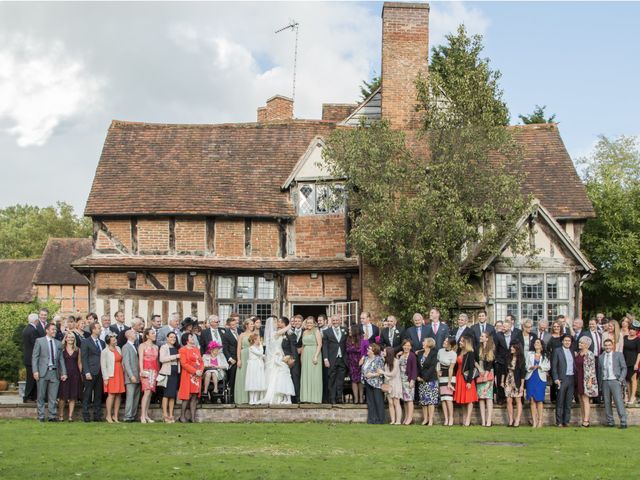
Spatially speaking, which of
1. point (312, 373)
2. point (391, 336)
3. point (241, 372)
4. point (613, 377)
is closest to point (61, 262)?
point (241, 372)

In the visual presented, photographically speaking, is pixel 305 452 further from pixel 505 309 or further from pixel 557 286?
pixel 557 286

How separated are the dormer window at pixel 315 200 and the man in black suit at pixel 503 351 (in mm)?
10092

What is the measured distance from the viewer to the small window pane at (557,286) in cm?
2797

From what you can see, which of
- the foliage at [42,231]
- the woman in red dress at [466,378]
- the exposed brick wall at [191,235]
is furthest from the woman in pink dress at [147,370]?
the foliage at [42,231]

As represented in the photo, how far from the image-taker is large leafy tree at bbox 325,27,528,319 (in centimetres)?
2550

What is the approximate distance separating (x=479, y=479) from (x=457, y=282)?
1289cm

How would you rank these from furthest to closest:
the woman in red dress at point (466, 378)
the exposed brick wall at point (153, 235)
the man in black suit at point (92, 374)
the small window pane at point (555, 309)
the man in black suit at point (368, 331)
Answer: the exposed brick wall at point (153, 235)
the small window pane at point (555, 309)
the man in black suit at point (368, 331)
the woman in red dress at point (466, 378)
the man in black suit at point (92, 374)

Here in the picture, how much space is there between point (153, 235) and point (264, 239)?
339 cm

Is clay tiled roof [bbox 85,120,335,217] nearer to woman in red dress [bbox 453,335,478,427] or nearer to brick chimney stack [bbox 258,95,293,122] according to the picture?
brick chimney stack [bbox 258,95,293,122]

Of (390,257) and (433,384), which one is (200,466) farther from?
(390,257)

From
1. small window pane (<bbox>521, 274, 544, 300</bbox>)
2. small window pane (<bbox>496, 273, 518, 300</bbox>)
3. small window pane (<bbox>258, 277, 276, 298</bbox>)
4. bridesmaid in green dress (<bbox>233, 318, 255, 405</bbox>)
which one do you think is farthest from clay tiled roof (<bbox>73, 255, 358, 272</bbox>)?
bridesmaid in green dress (<bbox>233, 318, 255, 405</bbox>)

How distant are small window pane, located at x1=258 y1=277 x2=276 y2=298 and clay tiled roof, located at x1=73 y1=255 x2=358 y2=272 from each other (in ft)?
1.85

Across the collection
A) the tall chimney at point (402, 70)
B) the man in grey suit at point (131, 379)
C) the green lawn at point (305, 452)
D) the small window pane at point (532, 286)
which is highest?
the tall chimney at point (402, 70)

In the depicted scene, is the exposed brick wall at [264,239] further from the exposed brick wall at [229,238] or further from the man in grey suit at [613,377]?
the man in grey suit at [613,377]
